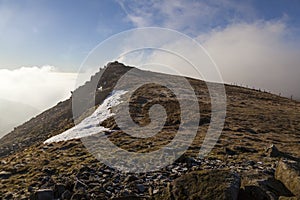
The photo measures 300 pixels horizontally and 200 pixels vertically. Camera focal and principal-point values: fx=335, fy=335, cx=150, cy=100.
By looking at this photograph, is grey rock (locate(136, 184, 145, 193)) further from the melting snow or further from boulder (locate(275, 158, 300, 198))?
the melting snow

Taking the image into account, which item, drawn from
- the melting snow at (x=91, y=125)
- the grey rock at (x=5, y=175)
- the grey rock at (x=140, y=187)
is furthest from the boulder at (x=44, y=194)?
the melting snow at (x=91, y=125)

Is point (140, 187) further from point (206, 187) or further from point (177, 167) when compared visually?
point (206, 187)

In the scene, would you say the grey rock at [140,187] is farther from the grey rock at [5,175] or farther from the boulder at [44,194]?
the grey rock at [5,175]

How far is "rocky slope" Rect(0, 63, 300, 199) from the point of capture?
14.0m

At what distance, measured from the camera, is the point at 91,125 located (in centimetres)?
3431

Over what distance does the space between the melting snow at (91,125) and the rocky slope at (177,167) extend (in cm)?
118

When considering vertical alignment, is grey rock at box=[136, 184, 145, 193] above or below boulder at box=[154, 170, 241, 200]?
below

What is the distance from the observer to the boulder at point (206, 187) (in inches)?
514

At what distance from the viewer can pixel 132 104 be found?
40.3 meters

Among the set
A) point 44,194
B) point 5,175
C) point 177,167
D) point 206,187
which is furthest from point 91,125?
point 206,187

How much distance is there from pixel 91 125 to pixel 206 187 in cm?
2250

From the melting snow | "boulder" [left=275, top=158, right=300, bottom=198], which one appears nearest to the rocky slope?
"boulder" [left=275, top=158, right=300, bottom=198]

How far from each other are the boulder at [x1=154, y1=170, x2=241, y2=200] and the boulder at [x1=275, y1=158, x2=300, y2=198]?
2451mm

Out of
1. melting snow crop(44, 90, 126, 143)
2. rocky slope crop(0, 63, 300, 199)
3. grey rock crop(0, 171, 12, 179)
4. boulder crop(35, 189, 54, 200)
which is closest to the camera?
rocky slope crop(0, 63, 300, 199)
